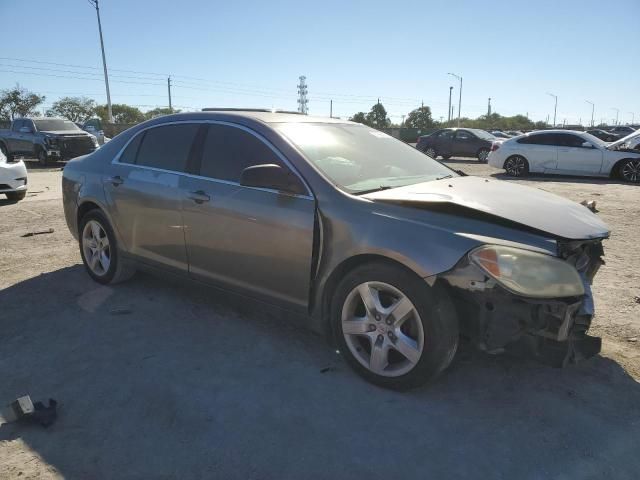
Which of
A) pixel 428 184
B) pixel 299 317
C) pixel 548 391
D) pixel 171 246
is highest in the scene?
pixel 428 184

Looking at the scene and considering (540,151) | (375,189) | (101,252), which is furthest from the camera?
(540,151)

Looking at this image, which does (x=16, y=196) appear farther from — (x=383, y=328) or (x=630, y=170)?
(x=630, y=170)

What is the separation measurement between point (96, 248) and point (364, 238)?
122 inches

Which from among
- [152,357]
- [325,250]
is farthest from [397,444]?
[152,357]

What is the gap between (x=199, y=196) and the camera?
3773 millimetres

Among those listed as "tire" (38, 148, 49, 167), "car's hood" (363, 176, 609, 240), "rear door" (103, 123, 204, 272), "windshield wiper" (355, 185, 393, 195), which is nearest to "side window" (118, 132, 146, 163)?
"rear door" (103, 123, 204, 272)

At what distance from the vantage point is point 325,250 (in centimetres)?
313

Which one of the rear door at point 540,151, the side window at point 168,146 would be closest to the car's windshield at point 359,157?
the side window at point 168,146

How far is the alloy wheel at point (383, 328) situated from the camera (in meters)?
2.86

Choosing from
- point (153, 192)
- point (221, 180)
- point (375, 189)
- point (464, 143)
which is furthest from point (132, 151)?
point (464, 143)

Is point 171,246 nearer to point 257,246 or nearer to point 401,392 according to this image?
point 257,246

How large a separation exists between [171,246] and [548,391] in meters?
2.90

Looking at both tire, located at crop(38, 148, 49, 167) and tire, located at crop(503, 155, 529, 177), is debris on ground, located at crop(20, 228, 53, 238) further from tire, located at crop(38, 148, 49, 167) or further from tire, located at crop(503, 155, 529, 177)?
tire, located at crop(38, 148, 49, 167)

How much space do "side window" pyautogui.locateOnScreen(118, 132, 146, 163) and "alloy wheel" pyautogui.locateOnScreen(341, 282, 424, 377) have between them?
2589 millimetres
